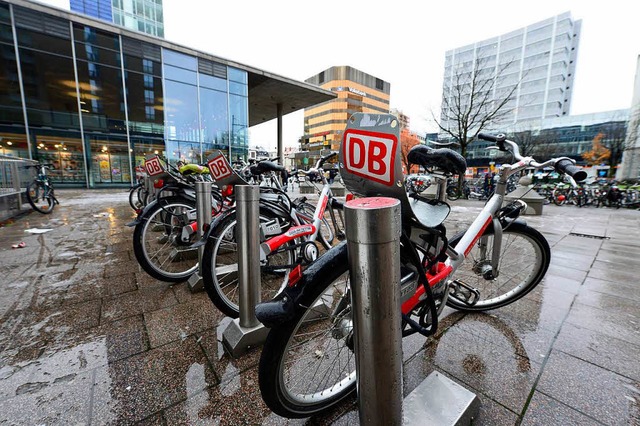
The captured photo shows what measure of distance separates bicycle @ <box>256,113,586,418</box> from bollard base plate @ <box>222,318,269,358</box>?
26 cm

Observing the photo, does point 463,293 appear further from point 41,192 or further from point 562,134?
point 562,134

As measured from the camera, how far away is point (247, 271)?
1.78m

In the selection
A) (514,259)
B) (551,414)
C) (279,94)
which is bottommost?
(551,414)

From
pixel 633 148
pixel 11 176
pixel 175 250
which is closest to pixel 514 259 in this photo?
pixel 175 250

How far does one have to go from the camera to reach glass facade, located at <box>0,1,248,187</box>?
41.8 feet

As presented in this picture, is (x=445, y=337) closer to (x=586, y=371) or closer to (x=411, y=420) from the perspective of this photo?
(x=586, y=371)

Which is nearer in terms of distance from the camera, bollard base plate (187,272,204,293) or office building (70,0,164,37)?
bollard base plate (187,272,204,293)

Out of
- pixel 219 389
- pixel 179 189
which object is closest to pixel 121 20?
pixel 179 189

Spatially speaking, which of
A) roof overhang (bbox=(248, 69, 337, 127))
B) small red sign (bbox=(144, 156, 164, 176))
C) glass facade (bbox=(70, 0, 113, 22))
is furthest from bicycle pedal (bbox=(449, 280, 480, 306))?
glass facade (bbox=(70, 0, 113, 22))

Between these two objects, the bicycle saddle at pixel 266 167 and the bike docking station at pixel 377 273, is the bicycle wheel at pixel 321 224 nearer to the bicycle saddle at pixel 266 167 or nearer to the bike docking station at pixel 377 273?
the bicycle saddle at pixel 266 167

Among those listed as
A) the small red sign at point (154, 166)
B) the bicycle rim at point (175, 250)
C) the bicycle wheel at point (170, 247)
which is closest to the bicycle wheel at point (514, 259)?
the bicycle wheel at point (170, 247)

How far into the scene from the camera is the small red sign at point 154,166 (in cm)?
324

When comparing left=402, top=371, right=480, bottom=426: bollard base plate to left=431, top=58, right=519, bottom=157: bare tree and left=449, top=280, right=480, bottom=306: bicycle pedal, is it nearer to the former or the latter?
left=449, top=280, right=480, bottom=306: bicycle pedal

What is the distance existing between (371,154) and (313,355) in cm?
133
